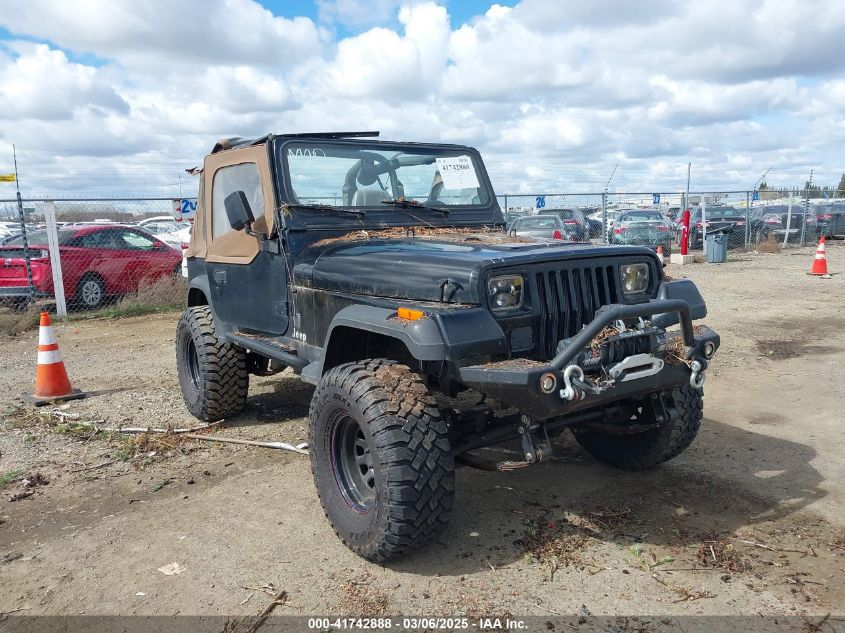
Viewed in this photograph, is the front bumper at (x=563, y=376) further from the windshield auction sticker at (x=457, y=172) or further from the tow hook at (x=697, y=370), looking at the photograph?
the windshield auction sticker at (x=457, y=172)

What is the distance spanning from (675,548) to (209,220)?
3.80m

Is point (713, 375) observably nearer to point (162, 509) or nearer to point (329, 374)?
point (329, 374)

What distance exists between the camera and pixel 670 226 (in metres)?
18.5

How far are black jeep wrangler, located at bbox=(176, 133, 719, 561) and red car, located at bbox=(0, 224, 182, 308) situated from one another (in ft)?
23.0

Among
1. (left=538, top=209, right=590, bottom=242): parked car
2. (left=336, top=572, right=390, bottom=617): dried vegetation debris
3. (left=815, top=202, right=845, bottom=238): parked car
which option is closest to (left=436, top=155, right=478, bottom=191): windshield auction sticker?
(left=336, top=572, right=390, bottom=617): dried vegetation debris

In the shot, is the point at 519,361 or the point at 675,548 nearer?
the point at 519,361

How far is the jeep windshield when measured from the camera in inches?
171

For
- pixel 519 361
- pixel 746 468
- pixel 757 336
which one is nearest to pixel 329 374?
pixel 519 361

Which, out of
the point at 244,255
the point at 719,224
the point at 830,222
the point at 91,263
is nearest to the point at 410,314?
the point at 244,255

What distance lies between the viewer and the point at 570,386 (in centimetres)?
288

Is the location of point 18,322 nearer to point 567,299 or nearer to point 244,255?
point 244,255

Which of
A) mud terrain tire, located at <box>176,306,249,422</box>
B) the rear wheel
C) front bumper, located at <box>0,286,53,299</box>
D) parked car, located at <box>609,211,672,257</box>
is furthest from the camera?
parked car, located at <box>609,211,672,257</box>

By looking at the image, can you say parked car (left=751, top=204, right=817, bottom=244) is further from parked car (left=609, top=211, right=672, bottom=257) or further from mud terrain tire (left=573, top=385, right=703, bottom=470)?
mud terrain tire (left=573, top=385, right=703, bottom=470)

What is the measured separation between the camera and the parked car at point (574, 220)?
57.8 feet
